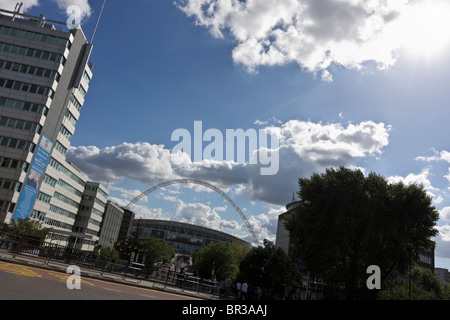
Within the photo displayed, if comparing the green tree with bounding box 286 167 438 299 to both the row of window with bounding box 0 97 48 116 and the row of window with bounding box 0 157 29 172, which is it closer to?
the row of window with bounding box 0 157 29 172

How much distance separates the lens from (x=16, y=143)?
50844mm

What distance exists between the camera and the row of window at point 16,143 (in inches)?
1996

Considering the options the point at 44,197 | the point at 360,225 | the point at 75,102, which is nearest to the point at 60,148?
the point at 75,102

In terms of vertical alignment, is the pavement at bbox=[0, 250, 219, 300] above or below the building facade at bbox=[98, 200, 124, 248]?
below

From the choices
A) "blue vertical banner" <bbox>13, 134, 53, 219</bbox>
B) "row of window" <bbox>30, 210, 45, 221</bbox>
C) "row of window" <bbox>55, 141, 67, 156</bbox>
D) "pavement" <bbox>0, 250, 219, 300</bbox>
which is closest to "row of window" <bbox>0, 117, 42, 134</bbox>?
"blue vertical banner" <bbox>13, 134, 53, 219</bbox>

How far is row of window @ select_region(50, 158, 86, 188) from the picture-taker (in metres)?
60.7

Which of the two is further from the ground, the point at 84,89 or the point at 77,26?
the point at 77,26

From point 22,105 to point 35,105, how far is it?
6.67 ft

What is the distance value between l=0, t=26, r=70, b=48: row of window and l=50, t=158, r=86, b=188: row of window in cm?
2102

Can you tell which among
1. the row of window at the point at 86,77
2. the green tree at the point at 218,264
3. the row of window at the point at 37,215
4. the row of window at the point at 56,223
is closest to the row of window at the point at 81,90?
the row of window at the point at 86,77
